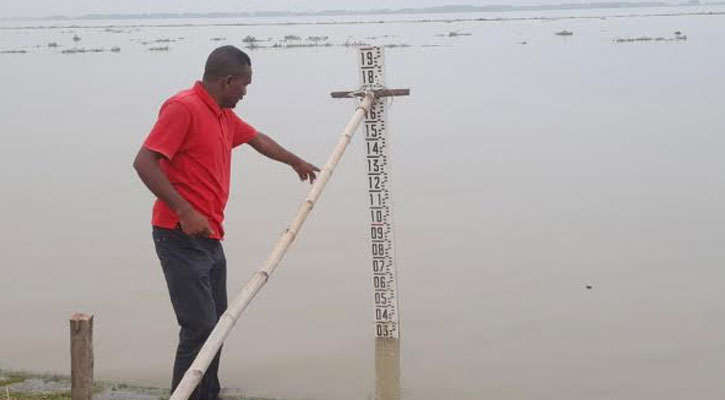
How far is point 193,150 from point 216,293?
0.75 meters

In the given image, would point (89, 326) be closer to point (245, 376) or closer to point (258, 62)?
point (245, 376)

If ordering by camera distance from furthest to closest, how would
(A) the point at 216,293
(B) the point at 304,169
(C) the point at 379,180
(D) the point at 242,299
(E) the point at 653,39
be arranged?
(E) the point at 653,39, (C) the point at 379,180, (B) the point at 304,169, (A) the point at 216,293, (D) the point at 242,299

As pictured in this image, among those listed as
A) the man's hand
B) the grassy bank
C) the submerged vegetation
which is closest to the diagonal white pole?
the man's hand

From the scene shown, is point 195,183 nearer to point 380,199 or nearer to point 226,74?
point 226,74

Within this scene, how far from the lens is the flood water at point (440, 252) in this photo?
19.8 feet

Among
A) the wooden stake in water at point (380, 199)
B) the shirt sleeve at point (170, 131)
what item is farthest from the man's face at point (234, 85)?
the wooden stake in water at point (380, 199)

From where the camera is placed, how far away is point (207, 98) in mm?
4031

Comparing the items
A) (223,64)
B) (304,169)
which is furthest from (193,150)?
(304,169)

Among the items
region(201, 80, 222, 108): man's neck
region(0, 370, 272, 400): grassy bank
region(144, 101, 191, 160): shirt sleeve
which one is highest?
region(201, 80, 222, 108): man's neck

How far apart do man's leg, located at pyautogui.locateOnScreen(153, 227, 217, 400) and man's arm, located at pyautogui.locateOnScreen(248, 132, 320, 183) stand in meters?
0.79

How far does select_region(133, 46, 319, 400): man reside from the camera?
3844 millimetres

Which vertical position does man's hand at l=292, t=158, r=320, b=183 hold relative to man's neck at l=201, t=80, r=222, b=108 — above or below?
below

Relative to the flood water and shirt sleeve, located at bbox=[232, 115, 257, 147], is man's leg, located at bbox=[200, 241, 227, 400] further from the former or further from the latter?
the flood water

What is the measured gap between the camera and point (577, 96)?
1723 cm
